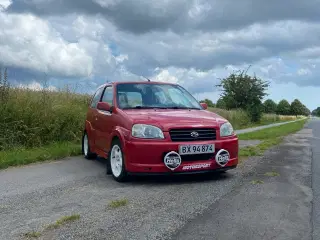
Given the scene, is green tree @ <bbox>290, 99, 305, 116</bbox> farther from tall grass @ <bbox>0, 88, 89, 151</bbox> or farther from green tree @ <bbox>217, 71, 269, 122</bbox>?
tall grass @ <bbox>0, 88, 89, 151</bbox>

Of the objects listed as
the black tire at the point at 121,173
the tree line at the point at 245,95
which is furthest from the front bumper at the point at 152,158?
the tree line at the point at 245,95

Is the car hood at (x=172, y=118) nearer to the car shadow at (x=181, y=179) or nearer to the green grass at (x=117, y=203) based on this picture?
the car shadow at (x=181, y=179)

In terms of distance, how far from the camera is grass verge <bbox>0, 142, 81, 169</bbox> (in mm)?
8227

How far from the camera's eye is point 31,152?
9188 mm

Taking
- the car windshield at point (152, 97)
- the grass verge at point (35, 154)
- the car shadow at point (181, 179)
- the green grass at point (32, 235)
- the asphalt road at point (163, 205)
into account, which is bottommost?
the green grass at point (32, 235)

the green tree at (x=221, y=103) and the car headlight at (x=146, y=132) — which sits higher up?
the green tree at (x=221, y=103)

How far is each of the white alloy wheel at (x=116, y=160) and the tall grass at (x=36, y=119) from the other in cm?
445

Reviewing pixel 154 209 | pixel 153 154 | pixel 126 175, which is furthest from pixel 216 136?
pixel 154 209

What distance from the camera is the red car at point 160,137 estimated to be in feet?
18.4

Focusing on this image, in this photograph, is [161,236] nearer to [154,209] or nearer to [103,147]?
[154,209]

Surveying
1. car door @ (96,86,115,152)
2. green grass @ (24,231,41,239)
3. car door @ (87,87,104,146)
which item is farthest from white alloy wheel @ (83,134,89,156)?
green grass @ (24,231,41,239)

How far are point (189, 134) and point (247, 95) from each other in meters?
35.0

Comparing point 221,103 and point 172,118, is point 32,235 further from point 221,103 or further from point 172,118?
point 221,103

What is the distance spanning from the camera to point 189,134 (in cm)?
574
